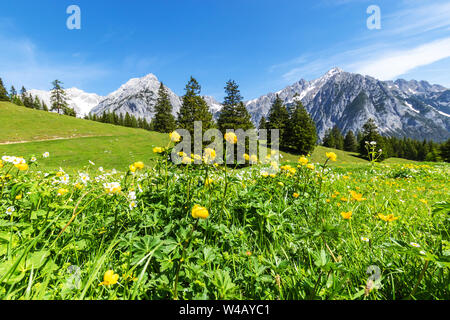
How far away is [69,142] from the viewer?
23953 mm

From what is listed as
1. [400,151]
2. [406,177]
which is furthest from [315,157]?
[400,151]

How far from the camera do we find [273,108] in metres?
36.1

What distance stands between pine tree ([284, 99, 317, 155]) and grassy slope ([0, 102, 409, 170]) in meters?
2.72

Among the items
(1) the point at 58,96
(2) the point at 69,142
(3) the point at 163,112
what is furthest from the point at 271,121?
(1) the point at 58,96

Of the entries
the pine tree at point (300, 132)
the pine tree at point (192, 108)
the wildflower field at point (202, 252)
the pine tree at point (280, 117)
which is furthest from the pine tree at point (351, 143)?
the wildflower field at point (202, 252)

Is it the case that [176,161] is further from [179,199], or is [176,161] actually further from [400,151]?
[400,151]

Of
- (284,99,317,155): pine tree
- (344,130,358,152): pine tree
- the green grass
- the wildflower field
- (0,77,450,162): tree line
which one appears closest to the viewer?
the wildflower field

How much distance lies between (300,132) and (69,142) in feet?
111

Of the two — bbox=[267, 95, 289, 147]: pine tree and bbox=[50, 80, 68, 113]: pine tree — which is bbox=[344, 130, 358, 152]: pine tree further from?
bbox=[50, 80, 68, 113]: pine tree

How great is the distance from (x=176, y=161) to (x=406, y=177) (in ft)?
24.3

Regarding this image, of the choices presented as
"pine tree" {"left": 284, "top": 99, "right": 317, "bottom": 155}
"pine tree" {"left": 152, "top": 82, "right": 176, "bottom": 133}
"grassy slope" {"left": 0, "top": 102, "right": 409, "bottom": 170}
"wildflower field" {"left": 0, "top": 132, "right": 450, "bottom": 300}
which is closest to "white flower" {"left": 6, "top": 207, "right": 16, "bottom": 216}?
"wildflower field" {"left": 0, "top": 132, "right": 450, "bottom": 300}

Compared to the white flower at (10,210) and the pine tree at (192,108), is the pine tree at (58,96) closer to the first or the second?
the pine tree at (192,108)

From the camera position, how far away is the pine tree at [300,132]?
32656 millimetres

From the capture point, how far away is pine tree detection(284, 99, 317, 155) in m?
32.7
